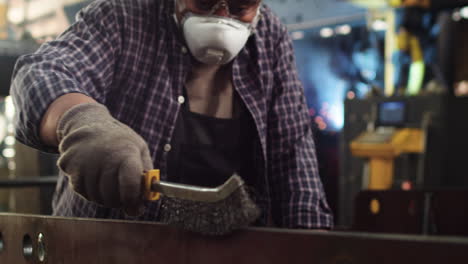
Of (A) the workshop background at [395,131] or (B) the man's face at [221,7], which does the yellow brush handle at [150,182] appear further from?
(A) the workshop background at [395,131]

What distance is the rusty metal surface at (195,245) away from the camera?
0.42m

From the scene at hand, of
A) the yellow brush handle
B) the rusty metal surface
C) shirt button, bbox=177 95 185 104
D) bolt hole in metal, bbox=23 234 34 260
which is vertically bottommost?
bolt hole in metal, bbox=23 234 34 260

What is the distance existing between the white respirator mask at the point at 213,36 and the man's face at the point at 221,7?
0.01 m

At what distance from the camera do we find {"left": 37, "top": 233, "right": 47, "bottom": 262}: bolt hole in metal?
68 cm

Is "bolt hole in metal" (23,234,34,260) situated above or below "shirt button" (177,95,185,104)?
below

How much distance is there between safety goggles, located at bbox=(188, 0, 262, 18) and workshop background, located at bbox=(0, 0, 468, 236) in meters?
0.66

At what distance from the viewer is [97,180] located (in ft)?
2.01

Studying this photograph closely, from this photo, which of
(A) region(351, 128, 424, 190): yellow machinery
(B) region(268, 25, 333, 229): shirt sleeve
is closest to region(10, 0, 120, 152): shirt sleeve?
(B) region(268, 25, 333, 229): shirt sleeve

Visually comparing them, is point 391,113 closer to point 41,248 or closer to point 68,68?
point 68,68

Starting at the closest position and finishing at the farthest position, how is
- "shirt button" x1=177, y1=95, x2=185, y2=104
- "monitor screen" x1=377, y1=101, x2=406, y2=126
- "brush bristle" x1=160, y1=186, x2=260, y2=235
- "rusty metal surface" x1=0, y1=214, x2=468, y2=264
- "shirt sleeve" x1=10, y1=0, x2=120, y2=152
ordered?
"rusty metal surface" x1=0, y1=214, x2=468, y2=264
"brush bristle" x1=160, y1=186, x2=260, y2=235
"shirt sleeve" x1=10, y1=0, x2=120, y2=152
"shirt button" x1=177, y1=95, x2=185, y2=104
"monitor screen" x1=377, y1=101, x2=406, y2=126

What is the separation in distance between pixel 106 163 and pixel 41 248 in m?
0.20

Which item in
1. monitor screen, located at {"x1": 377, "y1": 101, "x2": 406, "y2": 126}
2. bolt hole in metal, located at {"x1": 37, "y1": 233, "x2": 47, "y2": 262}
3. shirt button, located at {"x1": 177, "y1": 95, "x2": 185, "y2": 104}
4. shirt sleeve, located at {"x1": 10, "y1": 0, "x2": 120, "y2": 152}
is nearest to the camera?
bolt hole in metal, located at {"x1": 37, "y1": 233, "x2": 47, "y2": 262}

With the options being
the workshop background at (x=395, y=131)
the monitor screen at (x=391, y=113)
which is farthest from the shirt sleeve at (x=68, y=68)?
the monitor screen at (x=391, y=113)

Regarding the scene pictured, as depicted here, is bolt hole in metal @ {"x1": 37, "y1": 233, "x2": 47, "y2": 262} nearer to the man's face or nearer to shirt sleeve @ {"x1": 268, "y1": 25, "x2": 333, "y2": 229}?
the man's face
